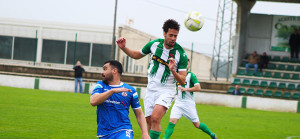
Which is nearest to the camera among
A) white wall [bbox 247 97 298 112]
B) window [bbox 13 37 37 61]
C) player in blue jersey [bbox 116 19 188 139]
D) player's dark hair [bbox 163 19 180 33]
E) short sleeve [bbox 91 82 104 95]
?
short sleeve [bbox 91 82 104 95]

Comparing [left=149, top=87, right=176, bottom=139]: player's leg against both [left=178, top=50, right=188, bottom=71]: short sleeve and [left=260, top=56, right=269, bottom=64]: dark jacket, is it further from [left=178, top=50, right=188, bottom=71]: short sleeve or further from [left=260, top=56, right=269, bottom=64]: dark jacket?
[left=260, top=56, right=269, bottom=64]: dark jacket

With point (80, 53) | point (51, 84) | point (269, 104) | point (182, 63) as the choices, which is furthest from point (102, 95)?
point (80, 53)

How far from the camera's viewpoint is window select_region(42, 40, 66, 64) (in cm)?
3254

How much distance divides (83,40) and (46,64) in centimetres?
406

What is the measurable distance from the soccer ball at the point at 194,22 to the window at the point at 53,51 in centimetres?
2455

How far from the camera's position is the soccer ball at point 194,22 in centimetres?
847

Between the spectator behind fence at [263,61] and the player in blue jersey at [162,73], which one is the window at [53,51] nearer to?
the spectator behind fence at [263,61]

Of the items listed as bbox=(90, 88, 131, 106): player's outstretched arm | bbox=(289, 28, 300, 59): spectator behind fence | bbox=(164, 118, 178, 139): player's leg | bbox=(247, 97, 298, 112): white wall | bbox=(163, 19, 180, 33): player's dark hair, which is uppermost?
Result: bbox=(289, 28, 300, 59): spectator behind fence

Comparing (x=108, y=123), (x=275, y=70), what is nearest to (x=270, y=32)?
(x=275, y=70)

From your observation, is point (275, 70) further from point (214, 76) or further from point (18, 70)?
point (18, 70)

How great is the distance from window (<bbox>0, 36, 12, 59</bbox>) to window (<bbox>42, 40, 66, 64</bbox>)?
9.03 feet

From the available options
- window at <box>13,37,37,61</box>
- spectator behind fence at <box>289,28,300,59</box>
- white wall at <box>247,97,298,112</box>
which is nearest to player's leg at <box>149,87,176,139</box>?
white wall at <box>247,97,298,112</box>

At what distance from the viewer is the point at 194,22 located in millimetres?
8477

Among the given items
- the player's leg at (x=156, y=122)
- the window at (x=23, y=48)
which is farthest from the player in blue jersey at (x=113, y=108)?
the window at (x=23, y=48)
